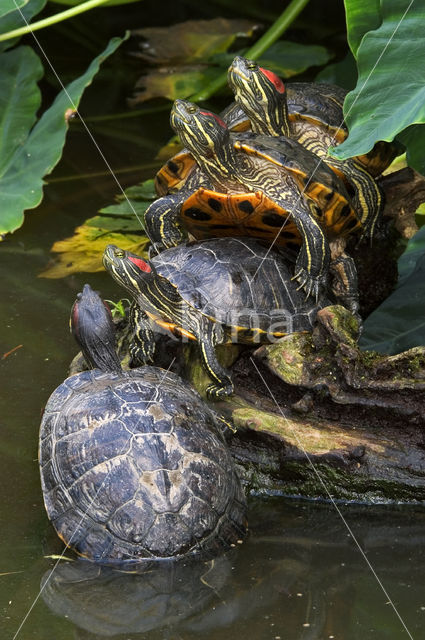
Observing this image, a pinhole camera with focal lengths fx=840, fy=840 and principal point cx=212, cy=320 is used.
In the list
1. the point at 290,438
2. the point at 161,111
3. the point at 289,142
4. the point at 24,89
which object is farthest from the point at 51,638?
the point at 161,111

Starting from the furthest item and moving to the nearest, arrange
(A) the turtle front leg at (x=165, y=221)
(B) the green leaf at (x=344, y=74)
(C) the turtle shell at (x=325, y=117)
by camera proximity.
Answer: (B) the green leaf at (x=344, y=74), (C) the turtle shell at (x=325, y=117), (A) the turtle front leg at (x=165, y=221)

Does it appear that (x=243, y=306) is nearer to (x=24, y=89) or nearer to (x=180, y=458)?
(x=180, y=458)

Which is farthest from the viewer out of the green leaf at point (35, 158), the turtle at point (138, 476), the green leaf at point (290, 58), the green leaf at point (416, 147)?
the green leaf at point (290, 58)

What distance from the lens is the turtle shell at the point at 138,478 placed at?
250cm

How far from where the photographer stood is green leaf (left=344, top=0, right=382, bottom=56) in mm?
3281

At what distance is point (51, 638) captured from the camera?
2186 millimetres

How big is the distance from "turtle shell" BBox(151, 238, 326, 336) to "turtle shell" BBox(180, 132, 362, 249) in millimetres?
132

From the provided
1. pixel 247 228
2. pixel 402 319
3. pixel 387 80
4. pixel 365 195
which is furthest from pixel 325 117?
pixel 402 319

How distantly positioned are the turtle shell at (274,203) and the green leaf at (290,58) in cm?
258

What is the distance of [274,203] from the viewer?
3160 mm

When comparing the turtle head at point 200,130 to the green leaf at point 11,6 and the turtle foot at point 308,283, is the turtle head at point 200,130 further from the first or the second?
the green leaf at point 11,6

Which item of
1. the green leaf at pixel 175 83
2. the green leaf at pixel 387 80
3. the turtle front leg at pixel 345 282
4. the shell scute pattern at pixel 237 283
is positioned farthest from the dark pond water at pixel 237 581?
the green leaf at pixel 175 83

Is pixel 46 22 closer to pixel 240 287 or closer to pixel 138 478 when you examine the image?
pixel 240 287

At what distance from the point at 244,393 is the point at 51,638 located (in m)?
1.19
